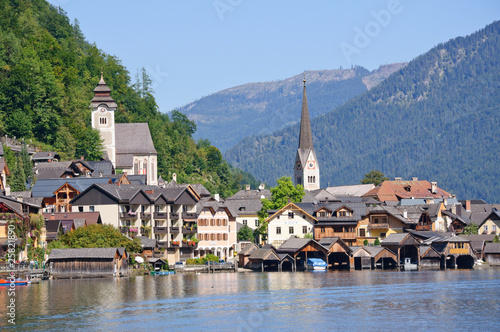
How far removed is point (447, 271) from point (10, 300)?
55199 millimetres

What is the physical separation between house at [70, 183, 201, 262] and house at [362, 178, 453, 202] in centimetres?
5604

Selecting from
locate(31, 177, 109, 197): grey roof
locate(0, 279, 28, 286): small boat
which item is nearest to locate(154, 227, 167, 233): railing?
locate(31, 177, 109, 197): grey roof

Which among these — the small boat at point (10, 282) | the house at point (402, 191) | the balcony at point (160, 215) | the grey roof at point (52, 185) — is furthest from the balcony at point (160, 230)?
the house at point (402, 191)

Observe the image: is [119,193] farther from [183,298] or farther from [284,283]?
[183,298]

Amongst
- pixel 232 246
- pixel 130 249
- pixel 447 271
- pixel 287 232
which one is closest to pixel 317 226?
pixel 287 232

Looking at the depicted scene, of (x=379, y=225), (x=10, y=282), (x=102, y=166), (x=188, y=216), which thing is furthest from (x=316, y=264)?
(x=102, y=166)

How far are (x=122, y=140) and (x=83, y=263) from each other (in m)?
60.0

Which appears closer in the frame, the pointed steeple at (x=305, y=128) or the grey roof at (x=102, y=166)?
the grey roof at (x=102, y=166)

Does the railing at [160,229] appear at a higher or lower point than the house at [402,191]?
lower

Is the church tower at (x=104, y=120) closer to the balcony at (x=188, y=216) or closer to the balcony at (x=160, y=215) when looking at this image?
the balcony at (x=188, y=216)

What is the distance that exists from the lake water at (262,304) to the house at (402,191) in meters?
71.1

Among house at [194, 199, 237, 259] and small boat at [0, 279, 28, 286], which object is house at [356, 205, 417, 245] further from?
small boat at [0, 279, 28, 286]

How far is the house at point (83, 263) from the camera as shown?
86.4 meters

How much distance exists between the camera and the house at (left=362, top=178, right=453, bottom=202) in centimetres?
15888
